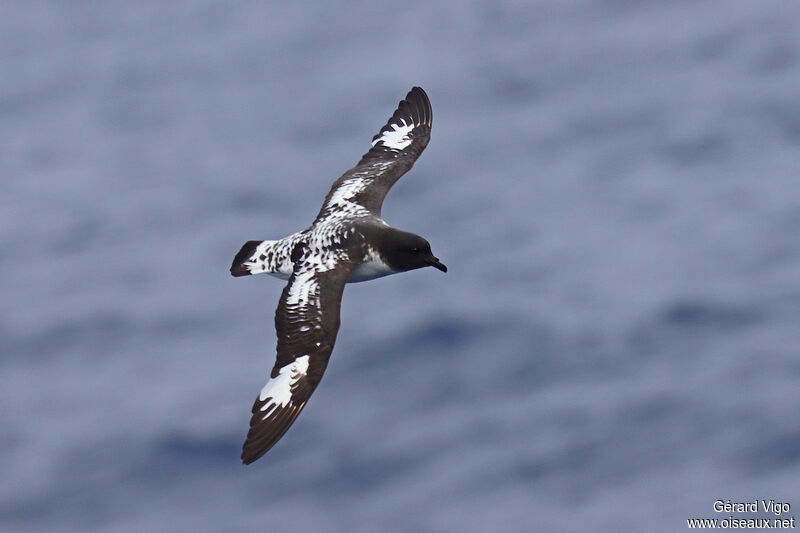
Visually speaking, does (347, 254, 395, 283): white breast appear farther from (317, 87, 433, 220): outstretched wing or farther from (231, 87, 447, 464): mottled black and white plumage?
(317, 87, 433, 220): outstretched wing

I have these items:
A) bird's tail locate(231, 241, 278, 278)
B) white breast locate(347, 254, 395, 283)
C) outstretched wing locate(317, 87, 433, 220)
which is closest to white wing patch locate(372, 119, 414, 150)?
outstretched wing locate(317, 87, 433, 220)

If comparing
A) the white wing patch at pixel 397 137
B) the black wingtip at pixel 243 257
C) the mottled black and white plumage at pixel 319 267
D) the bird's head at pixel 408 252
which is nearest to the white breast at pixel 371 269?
the mottled black and white plumage at pixel 319 267

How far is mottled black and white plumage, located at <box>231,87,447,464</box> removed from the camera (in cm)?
1616

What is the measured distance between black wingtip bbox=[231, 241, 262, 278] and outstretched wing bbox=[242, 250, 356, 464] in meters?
1.28

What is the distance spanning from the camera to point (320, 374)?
16531 mm

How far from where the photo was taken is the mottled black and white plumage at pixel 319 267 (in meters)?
16.2

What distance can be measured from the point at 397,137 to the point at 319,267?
4.99 meters

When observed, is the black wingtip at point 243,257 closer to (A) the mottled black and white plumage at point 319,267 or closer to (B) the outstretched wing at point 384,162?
(A) the mottled black and white plumage at point 319,267

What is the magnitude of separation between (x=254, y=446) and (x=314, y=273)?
10.1 ft

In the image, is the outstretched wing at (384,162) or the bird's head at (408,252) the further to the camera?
the outstretched wing at (384,162)

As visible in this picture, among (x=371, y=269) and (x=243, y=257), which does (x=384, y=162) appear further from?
(x=371, y=269)

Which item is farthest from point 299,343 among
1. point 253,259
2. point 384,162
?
point 384,162

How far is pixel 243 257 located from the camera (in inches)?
757

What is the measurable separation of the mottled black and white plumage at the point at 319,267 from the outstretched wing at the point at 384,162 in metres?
0.02
